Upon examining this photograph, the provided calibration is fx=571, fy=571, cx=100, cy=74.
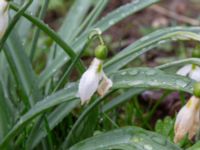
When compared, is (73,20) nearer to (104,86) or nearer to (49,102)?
(49,102)

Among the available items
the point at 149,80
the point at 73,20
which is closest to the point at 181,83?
the point at 149,80

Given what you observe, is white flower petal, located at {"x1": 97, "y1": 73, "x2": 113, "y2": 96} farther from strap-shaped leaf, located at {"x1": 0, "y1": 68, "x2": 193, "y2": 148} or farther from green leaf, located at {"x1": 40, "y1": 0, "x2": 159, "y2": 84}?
green leaf, located at {"x1": 40, "y1": 0, "x2": 159, "y2": 84}

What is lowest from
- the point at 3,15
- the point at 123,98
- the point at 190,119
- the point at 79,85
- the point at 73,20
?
the point at 123,98

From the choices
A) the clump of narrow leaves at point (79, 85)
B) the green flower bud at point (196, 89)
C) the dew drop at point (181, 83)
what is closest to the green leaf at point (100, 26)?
the clump of narrow leaves at point (79, 85)

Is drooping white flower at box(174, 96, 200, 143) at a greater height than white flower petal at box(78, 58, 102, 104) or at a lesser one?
lesser

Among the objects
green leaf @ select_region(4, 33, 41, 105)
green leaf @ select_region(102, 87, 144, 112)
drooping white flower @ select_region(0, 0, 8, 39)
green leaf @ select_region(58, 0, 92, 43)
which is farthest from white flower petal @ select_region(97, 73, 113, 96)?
green leaf @ select_region(58, 0, 92, 43)

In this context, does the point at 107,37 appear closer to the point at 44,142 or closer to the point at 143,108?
the point at 143,108

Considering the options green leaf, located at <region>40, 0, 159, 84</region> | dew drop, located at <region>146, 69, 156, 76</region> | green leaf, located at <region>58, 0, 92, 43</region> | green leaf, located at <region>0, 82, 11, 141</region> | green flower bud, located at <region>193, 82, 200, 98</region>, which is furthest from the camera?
green leaf, located at <region>58, 0, 92, 43</region>

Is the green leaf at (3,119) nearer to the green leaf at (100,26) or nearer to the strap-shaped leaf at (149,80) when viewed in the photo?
the green leaf at (100,26)
